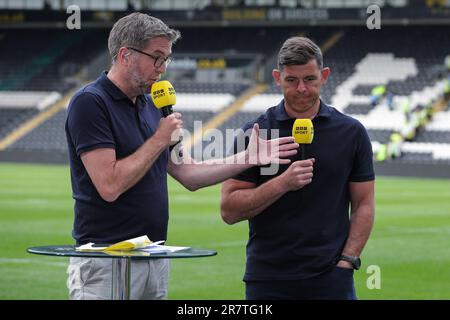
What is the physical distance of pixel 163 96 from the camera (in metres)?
5.71

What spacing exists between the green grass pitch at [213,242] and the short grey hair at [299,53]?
20.5 feet

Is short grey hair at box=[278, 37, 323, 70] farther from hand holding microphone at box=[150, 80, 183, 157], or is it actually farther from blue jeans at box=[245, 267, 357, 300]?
blue jeans at box=[245, 267, 357, 300]

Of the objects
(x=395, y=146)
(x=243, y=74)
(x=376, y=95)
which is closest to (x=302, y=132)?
(x=395, y=146)

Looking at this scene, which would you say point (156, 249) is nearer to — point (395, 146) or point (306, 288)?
point (306, 288)

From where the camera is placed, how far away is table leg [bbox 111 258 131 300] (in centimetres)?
531

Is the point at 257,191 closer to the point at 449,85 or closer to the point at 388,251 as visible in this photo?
the point at 388,251

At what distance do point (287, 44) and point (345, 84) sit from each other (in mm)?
42484

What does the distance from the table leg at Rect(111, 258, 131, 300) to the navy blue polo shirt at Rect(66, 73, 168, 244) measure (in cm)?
36

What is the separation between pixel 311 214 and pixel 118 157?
105 cm

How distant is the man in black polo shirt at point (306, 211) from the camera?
572cm

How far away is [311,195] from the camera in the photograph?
575cm

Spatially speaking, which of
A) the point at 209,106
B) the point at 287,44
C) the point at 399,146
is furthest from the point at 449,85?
the point at 287,44
